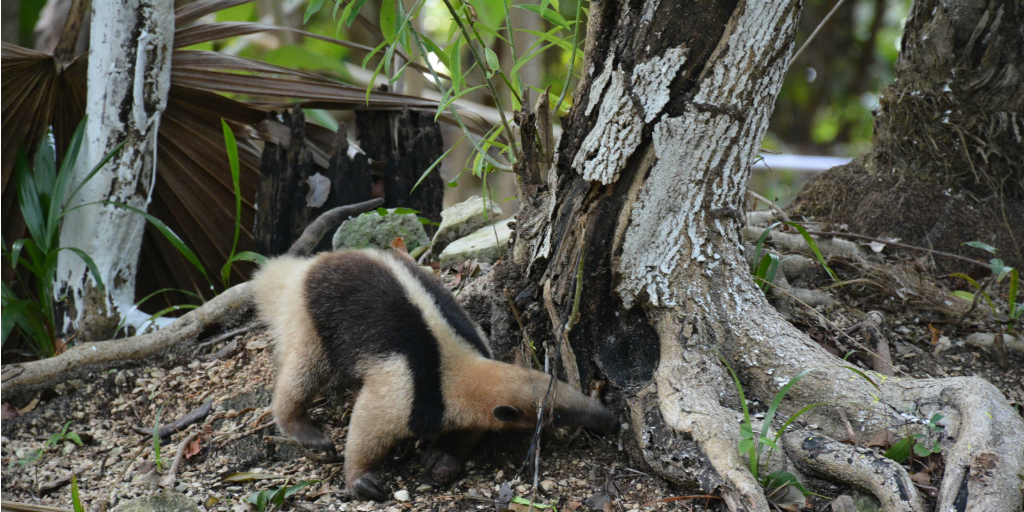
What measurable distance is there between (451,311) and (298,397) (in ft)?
2.31

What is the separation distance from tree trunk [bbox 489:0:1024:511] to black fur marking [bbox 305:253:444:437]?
507 mm

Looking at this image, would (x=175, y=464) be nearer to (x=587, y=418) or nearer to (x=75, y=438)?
(x=75, y=438)

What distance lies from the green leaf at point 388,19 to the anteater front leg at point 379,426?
121 cm

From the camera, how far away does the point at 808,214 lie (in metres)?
4.28

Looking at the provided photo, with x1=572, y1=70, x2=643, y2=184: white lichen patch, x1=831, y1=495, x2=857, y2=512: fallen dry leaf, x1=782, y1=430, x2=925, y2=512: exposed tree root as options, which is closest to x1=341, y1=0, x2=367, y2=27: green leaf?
x1=572, y1=70, x2=643, y2=184: white lichen patch

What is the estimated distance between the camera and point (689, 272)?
2.69 m

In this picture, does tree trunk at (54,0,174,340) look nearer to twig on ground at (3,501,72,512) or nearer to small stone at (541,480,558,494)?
twig on ground at (3,501,72,512)

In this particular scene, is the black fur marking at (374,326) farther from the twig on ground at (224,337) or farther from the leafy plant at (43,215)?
the leafy plant at (43,215)

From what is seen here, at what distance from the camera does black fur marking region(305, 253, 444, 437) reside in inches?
111

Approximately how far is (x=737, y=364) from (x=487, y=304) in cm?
115


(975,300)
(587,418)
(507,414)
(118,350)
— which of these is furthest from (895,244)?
(118,350)

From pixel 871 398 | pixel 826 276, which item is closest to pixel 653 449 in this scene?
pixel 871 398

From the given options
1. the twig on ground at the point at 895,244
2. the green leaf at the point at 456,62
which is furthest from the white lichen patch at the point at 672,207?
the twig on ground at the point at 895,244

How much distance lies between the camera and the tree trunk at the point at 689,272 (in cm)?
241
